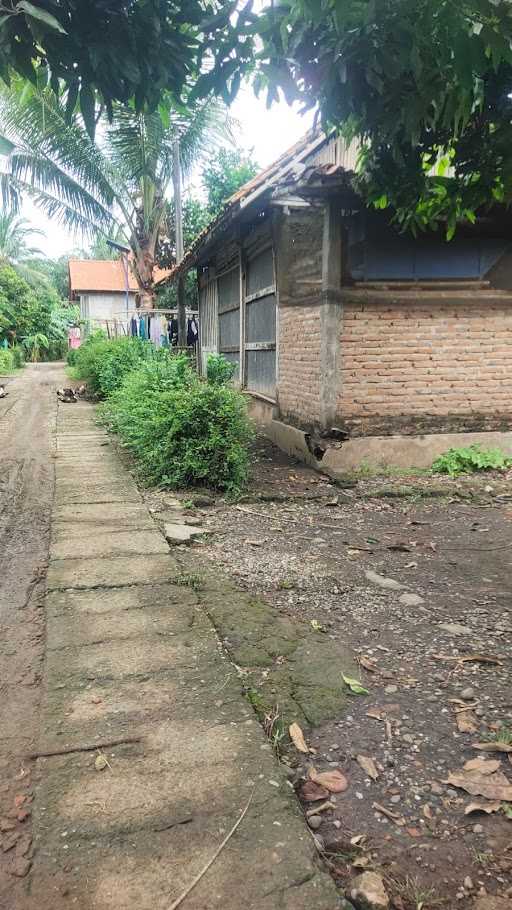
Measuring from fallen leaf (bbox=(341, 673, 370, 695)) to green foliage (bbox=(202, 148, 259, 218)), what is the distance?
538 inches

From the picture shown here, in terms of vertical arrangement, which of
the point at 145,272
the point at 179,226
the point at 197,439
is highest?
the point at 179,226

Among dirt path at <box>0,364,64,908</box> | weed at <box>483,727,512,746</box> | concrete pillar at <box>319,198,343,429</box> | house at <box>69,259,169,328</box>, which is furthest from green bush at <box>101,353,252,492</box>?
house at <box>69,259,169,328</box>

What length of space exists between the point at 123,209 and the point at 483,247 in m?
10.7

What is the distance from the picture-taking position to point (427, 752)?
221 centimetres

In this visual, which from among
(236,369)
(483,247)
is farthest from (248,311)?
(483,247)

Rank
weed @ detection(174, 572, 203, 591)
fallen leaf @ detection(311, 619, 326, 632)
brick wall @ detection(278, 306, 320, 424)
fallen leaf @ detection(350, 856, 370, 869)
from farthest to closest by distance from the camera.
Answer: brick wall @ detection(278, 306, 320, 424) → weed @ detection(174, 572, 203, 591) → fallen leaf @ detection(311, 619, 326, 632) → fallen leaf @ detection(350, 856, 370, 869)

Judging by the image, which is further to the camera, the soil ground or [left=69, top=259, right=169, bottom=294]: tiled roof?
[left=69, top=259, right=169, bottom=294]: tiled roof

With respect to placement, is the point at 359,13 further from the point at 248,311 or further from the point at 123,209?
the point at 123,209

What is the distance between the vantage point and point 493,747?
2232 mm

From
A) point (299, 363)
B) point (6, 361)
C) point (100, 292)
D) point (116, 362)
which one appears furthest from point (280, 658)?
point (100, 292)

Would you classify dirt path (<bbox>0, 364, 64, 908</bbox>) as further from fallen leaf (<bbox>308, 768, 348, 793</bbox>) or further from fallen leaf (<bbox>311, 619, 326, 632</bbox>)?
fallen leaf (<bbox>311, 619, 326, 632</bbox>)

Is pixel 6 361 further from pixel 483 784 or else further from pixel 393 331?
pixel 483 784

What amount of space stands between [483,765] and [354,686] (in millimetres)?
605

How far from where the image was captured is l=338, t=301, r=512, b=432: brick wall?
6.67 metres
